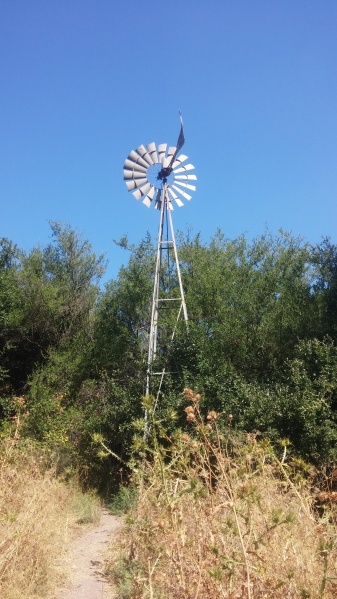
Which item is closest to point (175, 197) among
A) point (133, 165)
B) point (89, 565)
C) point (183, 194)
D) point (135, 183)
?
point (183, 194)

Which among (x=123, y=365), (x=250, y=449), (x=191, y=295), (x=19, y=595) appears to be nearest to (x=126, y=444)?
(x=123, y=365)

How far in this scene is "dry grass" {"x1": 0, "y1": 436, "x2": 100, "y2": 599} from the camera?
466cm

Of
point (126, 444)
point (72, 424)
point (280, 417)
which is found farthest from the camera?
point (72, 424)

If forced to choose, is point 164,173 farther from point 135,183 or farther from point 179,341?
point 179,341

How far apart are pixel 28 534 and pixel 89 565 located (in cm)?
145

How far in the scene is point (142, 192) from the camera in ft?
40.6

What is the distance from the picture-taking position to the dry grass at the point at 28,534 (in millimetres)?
4656

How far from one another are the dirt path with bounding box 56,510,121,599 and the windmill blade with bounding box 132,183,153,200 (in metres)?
7.51

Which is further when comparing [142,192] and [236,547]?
[142,192]

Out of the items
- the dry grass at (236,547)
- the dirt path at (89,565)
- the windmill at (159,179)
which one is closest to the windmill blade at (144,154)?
the windmill at (159,179)

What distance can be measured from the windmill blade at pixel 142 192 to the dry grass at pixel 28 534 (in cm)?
673

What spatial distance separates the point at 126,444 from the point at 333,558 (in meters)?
9.39

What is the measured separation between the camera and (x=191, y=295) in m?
15.2

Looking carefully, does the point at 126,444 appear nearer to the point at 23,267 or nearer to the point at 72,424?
the point at 72,424
